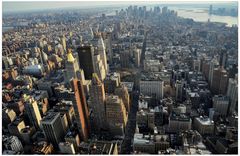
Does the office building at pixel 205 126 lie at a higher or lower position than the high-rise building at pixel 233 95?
lower

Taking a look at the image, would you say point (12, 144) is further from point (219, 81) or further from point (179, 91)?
point (219, 81)

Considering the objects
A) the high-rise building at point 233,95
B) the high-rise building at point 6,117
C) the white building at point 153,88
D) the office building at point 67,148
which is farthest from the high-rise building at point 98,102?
the high-rise building at point 233,95

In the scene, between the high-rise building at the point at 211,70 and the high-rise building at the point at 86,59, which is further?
the high-rise building at the point at 86,59

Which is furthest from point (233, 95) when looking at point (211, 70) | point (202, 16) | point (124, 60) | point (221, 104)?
point (202, 16)

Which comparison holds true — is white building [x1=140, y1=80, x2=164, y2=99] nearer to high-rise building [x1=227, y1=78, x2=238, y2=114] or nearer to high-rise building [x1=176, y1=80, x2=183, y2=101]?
high-rise building [x1=176, y1=80, x2=183, y2=101]

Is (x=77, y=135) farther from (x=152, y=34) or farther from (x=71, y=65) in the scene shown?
(x=152, y=34)

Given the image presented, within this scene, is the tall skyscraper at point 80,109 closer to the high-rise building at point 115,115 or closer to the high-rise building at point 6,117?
the high-rise building at point 115,115

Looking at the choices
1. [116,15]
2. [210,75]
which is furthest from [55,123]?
[116,15]
